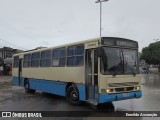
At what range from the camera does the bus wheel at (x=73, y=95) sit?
13.9 meters

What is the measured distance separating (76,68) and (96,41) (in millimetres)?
2093

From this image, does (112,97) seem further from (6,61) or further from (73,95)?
(6,61)

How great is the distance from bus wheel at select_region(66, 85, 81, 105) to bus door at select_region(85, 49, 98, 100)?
1.19 metres

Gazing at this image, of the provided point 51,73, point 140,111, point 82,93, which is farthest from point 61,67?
point 140,111

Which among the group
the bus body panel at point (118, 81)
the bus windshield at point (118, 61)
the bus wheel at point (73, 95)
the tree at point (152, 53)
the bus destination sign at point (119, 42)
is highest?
the tree at point (152, 53)

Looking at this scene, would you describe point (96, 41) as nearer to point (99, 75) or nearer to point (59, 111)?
point (99, 75)

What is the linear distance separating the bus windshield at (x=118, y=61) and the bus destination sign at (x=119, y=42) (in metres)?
0.22

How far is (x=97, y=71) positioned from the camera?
39.7ft

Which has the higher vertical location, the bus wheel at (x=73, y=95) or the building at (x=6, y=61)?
the building at (x=6, y=61)

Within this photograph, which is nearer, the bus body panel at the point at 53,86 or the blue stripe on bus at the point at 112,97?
the blue stripe on bus at the point at 112,97

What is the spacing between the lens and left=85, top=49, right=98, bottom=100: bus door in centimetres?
1223

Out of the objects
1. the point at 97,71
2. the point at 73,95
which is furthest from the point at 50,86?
the point at 97,71

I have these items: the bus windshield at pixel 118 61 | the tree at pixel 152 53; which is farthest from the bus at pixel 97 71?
the tree at pixel 152 53

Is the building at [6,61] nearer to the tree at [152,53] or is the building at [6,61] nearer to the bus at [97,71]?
the bus at [97,71]
